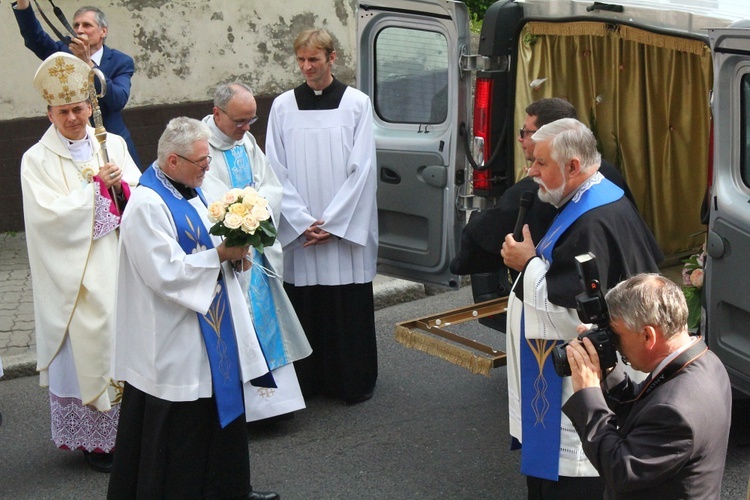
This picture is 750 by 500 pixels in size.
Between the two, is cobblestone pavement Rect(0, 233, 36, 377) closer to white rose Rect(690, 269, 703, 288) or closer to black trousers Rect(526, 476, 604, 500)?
black trousers Rect(526, 476, 604, 500)

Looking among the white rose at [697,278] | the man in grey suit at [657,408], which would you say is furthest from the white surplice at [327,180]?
the man in grey suit at [657,408]

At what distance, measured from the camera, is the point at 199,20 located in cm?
995

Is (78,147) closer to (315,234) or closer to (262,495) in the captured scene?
(315,234)

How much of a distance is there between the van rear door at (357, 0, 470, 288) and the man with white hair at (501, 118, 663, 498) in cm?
171

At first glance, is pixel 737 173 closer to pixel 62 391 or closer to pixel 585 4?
pixel 585 4

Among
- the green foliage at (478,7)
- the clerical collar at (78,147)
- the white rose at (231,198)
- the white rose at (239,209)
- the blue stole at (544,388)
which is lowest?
the blue stole at (544,388)

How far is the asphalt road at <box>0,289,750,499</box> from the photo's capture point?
503 centimetres

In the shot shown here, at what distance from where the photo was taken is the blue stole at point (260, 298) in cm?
545

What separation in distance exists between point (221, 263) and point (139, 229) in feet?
1.34

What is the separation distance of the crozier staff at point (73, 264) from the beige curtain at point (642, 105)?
88.1 inches

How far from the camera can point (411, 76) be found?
6.28 m

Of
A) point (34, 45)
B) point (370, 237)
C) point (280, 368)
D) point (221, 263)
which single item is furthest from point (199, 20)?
point (221, 263)

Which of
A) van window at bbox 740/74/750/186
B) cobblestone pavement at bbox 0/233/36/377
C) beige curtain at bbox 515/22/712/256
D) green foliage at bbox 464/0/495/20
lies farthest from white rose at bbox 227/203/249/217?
green foliage at bbox 464/0/495/20

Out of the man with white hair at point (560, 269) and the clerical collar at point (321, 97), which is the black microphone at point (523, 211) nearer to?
the man with white hair at point (560, 269)
